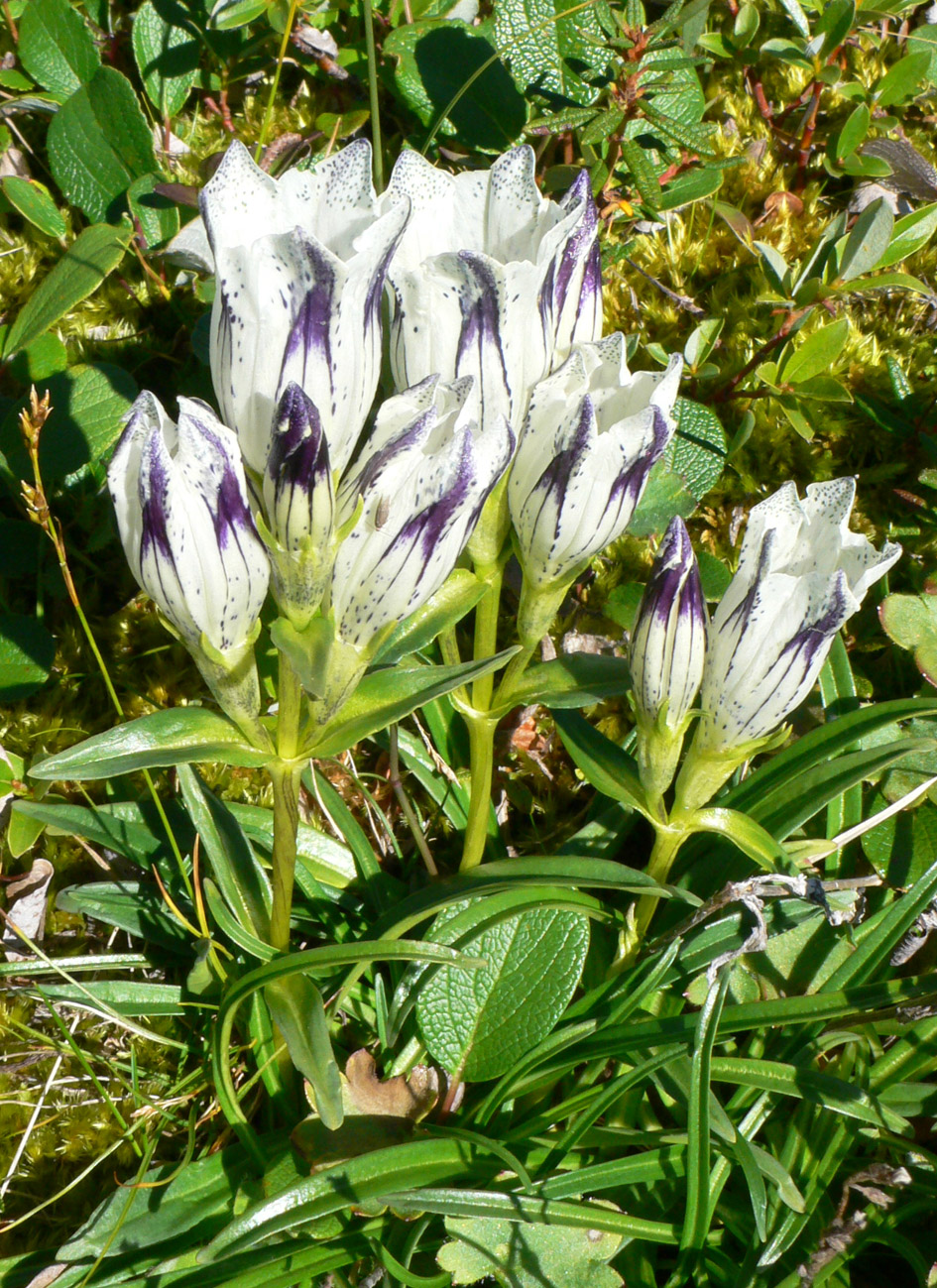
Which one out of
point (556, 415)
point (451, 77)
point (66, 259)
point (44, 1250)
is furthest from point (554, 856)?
point (451, 77)

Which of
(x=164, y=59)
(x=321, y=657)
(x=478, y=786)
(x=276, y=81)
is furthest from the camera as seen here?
(x=164, y=59)

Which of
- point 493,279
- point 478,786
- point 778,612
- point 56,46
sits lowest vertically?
point 478,786

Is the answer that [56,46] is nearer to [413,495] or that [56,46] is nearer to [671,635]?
[413,495]

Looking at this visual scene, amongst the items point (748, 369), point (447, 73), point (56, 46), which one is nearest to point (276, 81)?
point (447, 73)

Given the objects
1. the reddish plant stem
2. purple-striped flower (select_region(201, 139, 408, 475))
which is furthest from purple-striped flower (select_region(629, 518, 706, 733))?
the reddish plant stem

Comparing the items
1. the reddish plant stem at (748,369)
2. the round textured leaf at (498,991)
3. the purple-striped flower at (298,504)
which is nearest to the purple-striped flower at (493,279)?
the purple-striped flower at (298,504)

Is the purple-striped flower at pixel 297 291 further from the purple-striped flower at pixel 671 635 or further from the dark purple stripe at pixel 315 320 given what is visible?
the purple-striped flower at pixel 671 635

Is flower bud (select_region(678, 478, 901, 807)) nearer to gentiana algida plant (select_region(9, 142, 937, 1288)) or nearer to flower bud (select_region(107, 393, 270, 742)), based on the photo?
gentiana algida plant (select_region(9, 142, 937, 1288))
